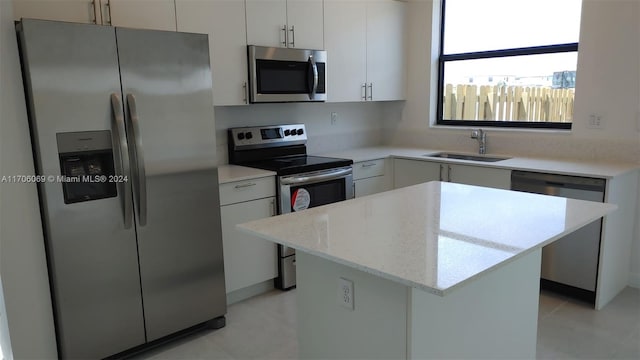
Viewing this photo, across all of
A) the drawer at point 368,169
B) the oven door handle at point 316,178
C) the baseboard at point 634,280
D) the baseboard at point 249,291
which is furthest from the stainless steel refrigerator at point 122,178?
the baseboard at point 634,280

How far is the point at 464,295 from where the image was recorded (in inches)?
68.2

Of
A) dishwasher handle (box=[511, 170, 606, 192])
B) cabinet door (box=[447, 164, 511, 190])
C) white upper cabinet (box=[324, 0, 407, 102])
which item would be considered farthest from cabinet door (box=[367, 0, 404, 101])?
dishwasher handle (box=[511, 170, 606, 192])

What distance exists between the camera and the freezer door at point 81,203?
2186mm

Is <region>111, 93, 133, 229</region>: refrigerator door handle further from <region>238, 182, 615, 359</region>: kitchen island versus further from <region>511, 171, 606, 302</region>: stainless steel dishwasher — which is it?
<region>511, 171, 606, 302</region>: stainless steel dishwasher

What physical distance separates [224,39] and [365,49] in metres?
1.49

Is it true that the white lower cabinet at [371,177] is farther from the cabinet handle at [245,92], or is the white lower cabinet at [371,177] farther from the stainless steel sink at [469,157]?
the cabinet handle at [245,92]

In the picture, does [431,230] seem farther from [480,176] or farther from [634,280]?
[634,280]

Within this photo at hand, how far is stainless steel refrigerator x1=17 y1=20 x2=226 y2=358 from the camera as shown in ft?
7.34

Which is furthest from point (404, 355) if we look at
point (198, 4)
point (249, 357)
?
point (198, 4)

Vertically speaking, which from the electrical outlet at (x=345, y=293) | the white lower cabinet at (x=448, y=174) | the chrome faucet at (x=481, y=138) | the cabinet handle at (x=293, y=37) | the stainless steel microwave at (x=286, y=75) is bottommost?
the electrical outlet at (x=345, y=293)

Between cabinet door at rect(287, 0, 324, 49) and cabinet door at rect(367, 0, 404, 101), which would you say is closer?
cabinet door at rect(287, 0, 324, 49)

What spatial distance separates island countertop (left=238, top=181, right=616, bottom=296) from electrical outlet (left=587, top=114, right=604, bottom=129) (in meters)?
1.65

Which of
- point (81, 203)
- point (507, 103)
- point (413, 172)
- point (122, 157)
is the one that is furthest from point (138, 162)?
point (507, 103)

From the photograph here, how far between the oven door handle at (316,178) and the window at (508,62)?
1501 mm
